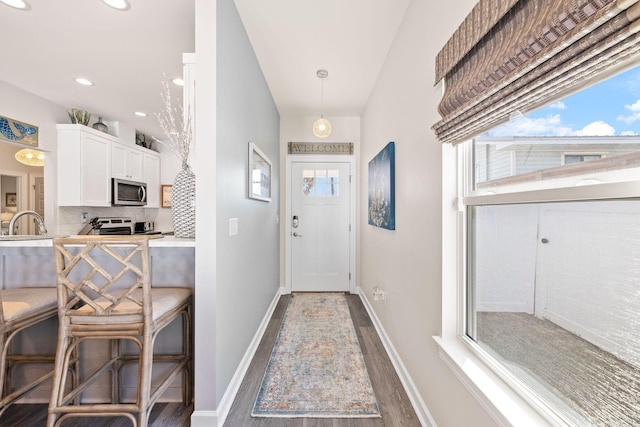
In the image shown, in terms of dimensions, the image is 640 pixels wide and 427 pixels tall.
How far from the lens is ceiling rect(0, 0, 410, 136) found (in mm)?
1873

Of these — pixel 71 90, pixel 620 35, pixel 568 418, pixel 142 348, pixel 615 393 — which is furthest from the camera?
pixel 71 90

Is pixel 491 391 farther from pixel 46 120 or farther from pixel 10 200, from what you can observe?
pixel 10 200

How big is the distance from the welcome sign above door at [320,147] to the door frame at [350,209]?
6 cm

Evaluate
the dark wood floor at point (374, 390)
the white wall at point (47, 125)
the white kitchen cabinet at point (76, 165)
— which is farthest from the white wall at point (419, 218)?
the white wall at point (47, 125)

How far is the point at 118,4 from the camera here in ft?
5.91

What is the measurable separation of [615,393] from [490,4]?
121cm

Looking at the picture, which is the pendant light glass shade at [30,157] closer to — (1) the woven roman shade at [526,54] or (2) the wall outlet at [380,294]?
(2) the wall outlet at [380,294]

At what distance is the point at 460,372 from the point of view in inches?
43.2

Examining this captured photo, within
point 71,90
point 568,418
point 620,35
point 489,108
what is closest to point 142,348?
point 568,418

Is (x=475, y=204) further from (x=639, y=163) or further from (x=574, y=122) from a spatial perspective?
(x=639, y=163)

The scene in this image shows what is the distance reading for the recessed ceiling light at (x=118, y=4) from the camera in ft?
5.82

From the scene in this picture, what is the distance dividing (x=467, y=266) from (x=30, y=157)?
493cm

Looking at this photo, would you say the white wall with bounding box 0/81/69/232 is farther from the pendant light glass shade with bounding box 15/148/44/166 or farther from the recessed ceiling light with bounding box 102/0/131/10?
the recessed ceiling light with bounding box 102/0/131/10

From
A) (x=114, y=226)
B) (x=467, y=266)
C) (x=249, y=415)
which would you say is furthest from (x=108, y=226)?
(x=467, y=266)
